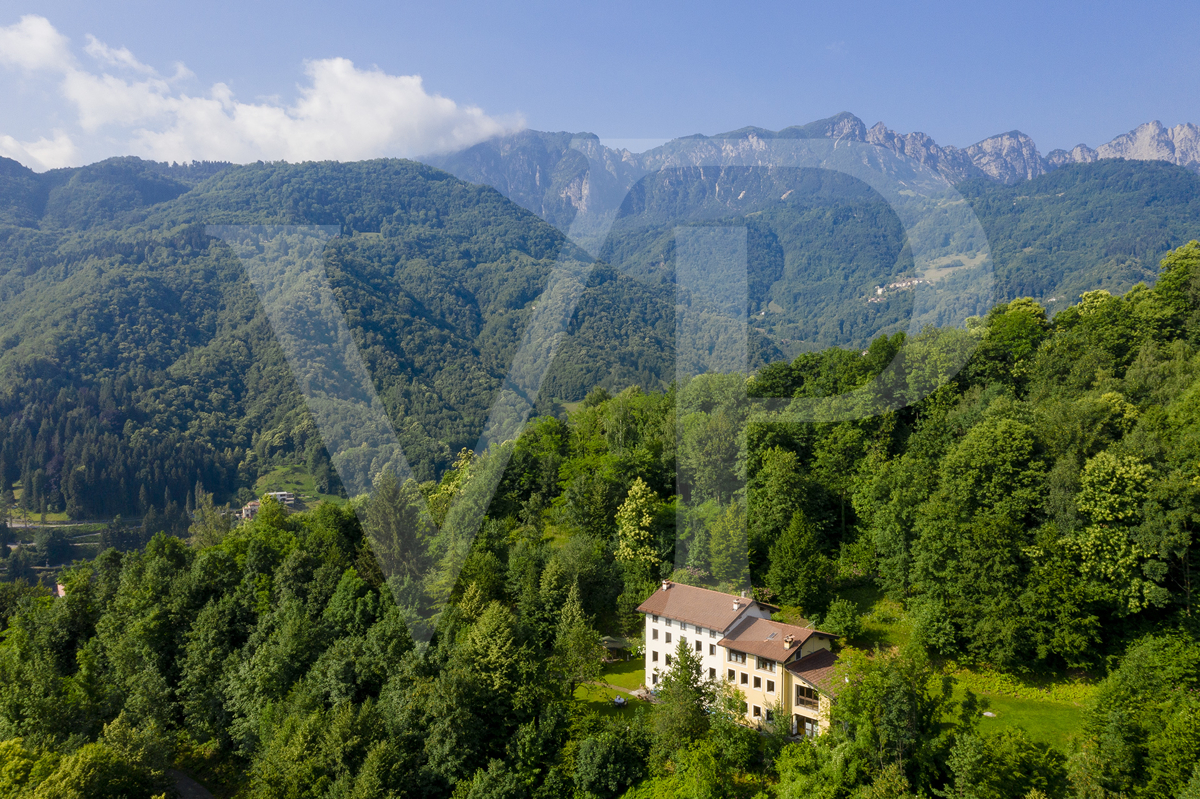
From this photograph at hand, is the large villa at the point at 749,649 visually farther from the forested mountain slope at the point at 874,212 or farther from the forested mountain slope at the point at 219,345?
the forested mountain slope at the point at 219,345

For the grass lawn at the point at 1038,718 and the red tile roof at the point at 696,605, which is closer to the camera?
the grass lawn at the point at 1038,718

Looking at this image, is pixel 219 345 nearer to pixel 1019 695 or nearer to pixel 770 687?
pixel 770 687

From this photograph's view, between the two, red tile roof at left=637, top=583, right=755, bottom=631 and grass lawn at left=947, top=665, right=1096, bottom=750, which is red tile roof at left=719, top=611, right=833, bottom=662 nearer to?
red tile roof at left=637, top=583, right=755, bottom=631

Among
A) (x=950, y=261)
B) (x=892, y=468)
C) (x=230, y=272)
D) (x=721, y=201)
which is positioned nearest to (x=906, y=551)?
(x=892, y=468)

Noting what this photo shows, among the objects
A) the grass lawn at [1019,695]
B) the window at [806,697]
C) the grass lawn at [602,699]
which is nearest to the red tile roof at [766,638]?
the window at [806,697]

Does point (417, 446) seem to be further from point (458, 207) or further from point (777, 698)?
point (458, 207)

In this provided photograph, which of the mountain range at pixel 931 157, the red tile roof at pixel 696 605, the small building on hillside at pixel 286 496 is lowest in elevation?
the small building on hillside at pixel 286 496
